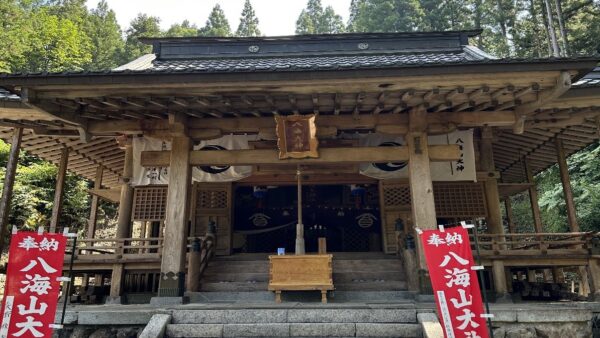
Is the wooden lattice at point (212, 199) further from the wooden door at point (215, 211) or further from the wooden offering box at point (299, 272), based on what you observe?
the wooden offering box at point (299, 272)

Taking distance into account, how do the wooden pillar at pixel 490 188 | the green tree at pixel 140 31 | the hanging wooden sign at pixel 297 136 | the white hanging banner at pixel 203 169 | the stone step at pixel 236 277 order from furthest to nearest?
the green tree at pixel 140 31 → the wooden pillar at pixel 490 188 → the white hanging banner at pixel 203 169 → the stone step at pixel 236 277 → the hanging wooden sign at pixel 297 136

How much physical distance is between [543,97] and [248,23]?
142 feet

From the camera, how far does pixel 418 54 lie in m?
12.8

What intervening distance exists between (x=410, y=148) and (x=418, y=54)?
6.03 m

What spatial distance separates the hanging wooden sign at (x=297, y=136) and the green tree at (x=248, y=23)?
1583 inches

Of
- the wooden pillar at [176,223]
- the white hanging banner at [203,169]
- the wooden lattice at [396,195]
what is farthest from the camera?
the wooden lattice at [396,195]

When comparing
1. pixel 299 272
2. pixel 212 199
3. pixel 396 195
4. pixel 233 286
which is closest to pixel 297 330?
pixel 299 272

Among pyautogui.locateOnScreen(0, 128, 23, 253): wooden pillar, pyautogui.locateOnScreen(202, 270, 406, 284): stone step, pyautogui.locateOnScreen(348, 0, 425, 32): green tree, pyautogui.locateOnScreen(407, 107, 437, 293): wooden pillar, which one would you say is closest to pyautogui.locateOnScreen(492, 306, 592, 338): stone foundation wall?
pyautogui.locateOnScreen(407, 107, 437, 293): wooden pillar

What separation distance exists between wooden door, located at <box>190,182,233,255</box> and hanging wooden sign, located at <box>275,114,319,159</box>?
15.3 feet

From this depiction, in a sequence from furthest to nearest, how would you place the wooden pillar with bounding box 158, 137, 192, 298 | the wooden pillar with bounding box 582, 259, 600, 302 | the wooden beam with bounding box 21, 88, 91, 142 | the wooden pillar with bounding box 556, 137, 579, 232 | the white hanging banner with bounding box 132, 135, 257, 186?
the wooden pillar with bounding box 556, 137, 579, 232
the white hanging banner with bounding box 132, 135, 257, 186
the wooden pillar with bounding box 582, 259, 600, 302
the wooden pillar with bounding box 158, 137, 192, 298
the wooden beam with bounding box 21, 88, 91, 142

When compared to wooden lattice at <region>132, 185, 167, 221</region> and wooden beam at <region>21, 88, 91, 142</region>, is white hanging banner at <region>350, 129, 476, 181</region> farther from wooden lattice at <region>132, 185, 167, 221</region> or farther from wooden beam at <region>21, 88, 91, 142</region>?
wooden beam at <region>21, 88, 91, 142</region>

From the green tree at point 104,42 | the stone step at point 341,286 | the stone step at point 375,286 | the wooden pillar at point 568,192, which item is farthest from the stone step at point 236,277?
the green tree at point 104,42

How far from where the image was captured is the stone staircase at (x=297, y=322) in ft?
18.4

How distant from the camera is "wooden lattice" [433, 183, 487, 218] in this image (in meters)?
11.2
